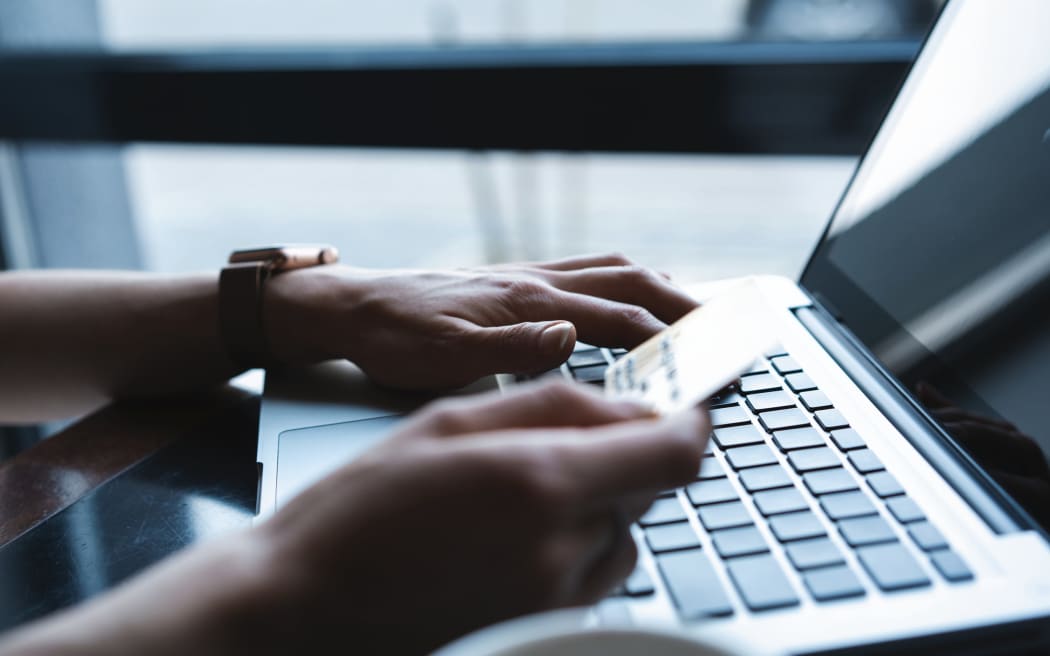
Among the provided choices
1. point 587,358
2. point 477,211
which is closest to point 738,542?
point 587,358

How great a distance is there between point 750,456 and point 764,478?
0.07ft

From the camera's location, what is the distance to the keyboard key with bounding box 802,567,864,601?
348mm

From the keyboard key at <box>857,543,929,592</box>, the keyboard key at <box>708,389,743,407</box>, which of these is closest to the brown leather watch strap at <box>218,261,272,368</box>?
the keyboard key at <box>708,389,743,407</box>

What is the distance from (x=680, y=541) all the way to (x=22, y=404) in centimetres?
58

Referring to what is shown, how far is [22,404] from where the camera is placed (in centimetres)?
67

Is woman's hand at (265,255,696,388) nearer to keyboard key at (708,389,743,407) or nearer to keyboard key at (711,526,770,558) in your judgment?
keyboard key at (708,389,743,407)

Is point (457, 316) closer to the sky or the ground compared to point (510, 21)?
closer to the ground

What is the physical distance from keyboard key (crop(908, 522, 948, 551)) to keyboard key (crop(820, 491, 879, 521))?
2cm

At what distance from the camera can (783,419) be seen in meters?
0.49

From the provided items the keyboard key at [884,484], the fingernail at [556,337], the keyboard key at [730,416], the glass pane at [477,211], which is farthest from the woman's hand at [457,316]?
the glass pane at [477,211]

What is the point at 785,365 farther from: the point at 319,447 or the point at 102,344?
the point at 102,344

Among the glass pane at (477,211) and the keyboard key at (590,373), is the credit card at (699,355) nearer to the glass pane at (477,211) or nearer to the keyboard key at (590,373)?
the keyboard key at (590,373)

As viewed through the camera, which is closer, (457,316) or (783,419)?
(783,419)

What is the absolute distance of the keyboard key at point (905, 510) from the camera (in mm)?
395
